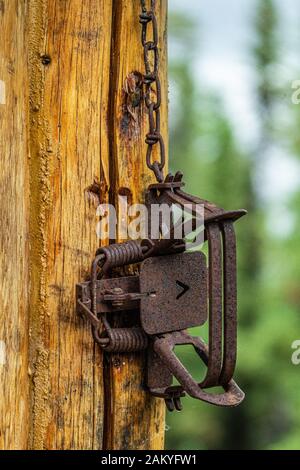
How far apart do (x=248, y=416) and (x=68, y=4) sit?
26.2ft

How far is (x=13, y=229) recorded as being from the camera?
134cm

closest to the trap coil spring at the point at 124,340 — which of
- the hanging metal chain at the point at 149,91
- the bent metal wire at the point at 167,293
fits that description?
the bent metal wire at the point at 167,293

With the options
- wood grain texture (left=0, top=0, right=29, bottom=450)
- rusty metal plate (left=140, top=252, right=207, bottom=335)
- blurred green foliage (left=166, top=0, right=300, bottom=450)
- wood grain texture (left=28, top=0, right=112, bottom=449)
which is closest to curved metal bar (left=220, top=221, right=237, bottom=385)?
rusty metal plate (left=140, top=252, right=207, bottom=335)

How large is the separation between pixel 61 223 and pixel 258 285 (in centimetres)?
783

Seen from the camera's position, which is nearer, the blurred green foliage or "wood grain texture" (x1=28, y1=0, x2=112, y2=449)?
"wood grain texture" (x1=28, y1=0, x2=112, y2=449)

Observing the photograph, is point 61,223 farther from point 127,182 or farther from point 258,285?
point 258,285

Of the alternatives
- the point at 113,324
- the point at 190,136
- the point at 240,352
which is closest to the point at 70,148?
the point at 113,324

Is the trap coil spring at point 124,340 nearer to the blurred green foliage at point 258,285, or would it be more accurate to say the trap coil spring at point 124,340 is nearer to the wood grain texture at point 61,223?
the wood grain texture at point 61,223

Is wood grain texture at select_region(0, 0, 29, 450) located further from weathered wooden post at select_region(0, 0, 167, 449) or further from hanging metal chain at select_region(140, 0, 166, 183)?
hanging metal chain at select_region(140, 0, 166, 183)

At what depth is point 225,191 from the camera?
9.45 m

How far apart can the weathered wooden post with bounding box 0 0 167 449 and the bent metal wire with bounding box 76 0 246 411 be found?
0.05 metres

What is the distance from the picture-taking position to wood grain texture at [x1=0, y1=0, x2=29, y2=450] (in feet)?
4.30

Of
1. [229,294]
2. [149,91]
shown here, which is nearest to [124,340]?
[229,294]

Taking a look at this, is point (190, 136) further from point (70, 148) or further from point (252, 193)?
point (70, 148)
